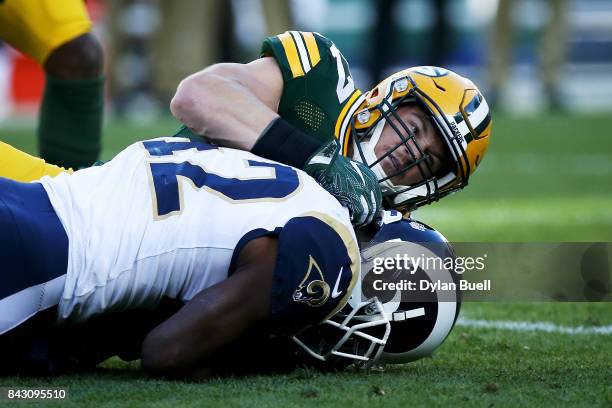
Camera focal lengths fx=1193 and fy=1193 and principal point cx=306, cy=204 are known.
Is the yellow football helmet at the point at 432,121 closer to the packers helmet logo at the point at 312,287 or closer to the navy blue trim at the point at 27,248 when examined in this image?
the packers helmet logo at the point at 312,287

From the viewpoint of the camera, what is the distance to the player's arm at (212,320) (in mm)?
2900

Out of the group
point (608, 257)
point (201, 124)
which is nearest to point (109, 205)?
point (201, 124)

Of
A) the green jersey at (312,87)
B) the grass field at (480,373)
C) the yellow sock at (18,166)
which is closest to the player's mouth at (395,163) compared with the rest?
the green jersey at (312,87)

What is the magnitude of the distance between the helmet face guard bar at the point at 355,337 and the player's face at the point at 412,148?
0.66m

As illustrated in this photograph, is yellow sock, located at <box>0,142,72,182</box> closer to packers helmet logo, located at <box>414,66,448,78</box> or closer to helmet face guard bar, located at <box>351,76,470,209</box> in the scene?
helmet face guard bar, located at <box>351,76,470,209</box>

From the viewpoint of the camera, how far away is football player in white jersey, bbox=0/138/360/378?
293 cm

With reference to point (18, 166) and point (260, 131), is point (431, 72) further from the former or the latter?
point (18, 166)

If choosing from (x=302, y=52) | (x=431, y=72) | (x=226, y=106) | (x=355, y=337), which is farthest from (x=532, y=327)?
(x=226, y=106)

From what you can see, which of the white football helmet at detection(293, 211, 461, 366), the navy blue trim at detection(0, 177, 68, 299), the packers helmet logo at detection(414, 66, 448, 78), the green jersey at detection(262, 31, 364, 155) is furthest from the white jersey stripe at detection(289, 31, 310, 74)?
the navy blue trim at detection(0, 177, 68, 299)

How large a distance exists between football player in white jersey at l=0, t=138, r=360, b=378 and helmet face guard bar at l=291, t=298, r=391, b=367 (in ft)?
0.45

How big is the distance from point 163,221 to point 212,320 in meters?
0.30

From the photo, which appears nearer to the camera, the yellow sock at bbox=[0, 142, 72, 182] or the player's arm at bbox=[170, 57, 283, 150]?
the player's arm at bbox=[170, 57, 283, 150]

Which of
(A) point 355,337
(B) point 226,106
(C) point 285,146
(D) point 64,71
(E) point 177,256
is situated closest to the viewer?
(E) point 177,256

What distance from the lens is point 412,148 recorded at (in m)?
3.76
